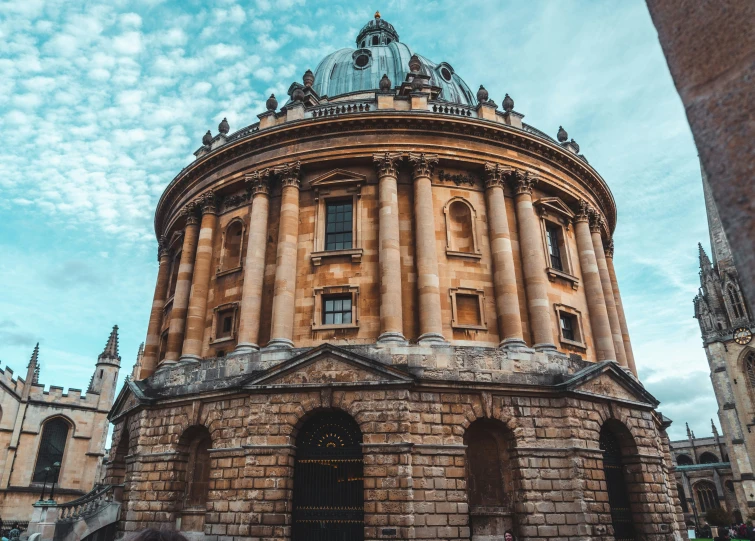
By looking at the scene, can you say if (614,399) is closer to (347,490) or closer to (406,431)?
(406,431)

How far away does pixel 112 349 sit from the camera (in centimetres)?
5234

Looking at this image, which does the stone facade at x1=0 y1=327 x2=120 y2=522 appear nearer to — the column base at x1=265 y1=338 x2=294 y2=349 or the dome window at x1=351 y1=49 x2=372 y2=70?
the column base at x1=265 y1=338 x2=294 y2=349

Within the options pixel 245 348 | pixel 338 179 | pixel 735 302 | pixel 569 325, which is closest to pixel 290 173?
pixel 338 179

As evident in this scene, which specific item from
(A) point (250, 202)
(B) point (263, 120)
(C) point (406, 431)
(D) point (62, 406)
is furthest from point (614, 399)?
(D) point (62, 406)

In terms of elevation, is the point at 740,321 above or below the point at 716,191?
above

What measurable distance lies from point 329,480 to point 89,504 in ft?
36.2

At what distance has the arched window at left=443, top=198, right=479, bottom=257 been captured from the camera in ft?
72.7

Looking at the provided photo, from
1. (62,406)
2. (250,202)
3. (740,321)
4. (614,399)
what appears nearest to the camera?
(614,399)

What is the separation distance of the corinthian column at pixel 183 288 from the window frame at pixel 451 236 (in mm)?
11944

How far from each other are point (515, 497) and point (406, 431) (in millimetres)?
4319

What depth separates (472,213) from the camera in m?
23.0

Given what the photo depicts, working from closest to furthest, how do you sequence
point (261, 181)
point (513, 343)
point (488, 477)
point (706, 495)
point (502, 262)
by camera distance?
point (488, 477), point (513, 343), point (502, 262), point (261, 181), point (706, 495)

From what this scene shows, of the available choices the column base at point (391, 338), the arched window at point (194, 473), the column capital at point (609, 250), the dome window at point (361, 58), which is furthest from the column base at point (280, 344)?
the dome window at point (361, 58)

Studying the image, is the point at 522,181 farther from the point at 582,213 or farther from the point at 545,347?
the point at 545,347
